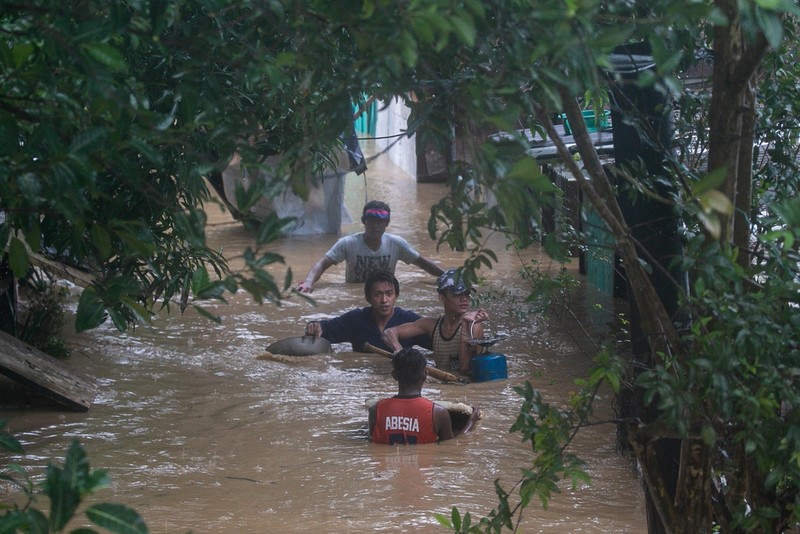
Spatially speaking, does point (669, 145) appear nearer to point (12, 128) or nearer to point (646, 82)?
point (646, 82)

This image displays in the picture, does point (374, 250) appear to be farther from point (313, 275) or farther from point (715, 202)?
point (715, 202)

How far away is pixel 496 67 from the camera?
2.58 metres

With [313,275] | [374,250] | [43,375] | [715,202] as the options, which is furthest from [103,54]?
[374,250]

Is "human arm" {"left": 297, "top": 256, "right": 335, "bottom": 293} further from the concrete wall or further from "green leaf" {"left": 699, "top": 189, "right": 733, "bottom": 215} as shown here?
the concrete wall

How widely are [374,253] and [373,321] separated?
144 centimetres

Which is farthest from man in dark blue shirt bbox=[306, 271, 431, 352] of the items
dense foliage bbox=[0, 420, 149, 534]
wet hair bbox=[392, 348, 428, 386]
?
dense foliage bbox=[0, 420, 149, 534]

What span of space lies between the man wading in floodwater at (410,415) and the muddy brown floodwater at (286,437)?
106 millimetres

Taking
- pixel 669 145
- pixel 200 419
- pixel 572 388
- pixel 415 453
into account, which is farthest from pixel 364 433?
pixel 669 145

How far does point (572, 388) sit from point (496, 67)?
533 cm

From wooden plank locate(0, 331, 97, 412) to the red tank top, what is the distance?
223cm

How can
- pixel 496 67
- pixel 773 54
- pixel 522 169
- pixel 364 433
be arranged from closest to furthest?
pixel 522 169 < pixel 496 67 < pixel 773 54 < pixel 364 433

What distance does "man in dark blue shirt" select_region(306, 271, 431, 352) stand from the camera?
28.4 ft

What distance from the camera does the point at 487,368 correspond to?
25.7ft

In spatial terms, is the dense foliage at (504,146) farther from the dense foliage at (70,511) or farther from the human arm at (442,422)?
the human arm at (442,422)
